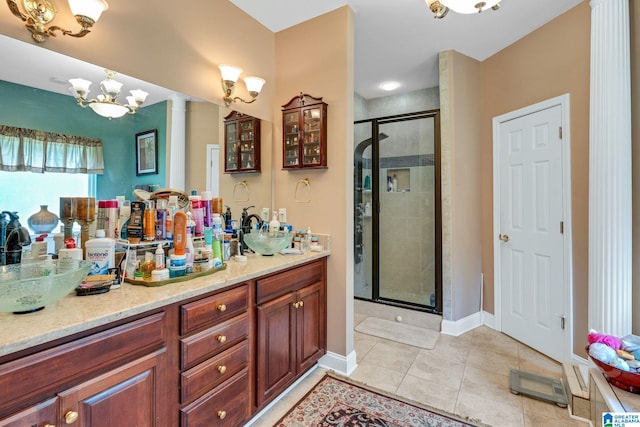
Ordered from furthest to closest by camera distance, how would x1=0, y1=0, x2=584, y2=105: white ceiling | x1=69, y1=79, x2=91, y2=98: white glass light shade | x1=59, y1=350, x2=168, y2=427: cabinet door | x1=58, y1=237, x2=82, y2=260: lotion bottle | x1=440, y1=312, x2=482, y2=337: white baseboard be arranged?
1. x1=440, y1=312, x2=482, y2=337: white baseboard
2. x1=0, y1=0, x2=584, y2=105: white ceiling
3. x1=69, y1=79, x2=91, y2=98: white glass light shade
4. x1=58, y1=237, x2=82, y2=260: lotion bottle
5. x1=59, y1=350, x2=168, y2=427: cabinet door

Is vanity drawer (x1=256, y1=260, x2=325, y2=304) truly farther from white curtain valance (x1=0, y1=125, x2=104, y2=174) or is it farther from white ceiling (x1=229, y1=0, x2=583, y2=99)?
white ceiling (x1=229, y1=0, x2=583, y2=99)

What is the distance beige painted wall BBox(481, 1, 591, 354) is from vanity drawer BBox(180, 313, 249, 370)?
2501mm

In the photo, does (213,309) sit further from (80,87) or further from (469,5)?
(469,5)

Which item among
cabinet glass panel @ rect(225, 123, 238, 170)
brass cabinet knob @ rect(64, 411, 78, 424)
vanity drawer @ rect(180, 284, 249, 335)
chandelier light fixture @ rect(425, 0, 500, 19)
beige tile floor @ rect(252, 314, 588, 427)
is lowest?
beige tile floor @ rect(252, 314, 588, 427)

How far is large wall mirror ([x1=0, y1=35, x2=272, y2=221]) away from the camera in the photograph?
1.31 meters

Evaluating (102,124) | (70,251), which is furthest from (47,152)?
(70,251)

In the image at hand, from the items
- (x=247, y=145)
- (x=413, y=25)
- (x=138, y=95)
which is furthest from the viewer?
(x=413, y=25)

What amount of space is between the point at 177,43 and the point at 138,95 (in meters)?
0.44

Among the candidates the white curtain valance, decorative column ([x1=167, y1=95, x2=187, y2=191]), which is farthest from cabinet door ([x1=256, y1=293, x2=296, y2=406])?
the white curtain valance

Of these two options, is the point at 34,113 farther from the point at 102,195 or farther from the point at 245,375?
the point at 245,375

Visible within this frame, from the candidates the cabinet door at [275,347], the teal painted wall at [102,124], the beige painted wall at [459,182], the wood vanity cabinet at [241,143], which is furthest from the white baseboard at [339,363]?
the teal painted wall at [102,124]

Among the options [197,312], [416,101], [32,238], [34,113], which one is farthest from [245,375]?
[416,101]

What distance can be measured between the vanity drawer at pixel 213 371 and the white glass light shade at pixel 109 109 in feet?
4.55

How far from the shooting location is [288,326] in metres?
1.86
